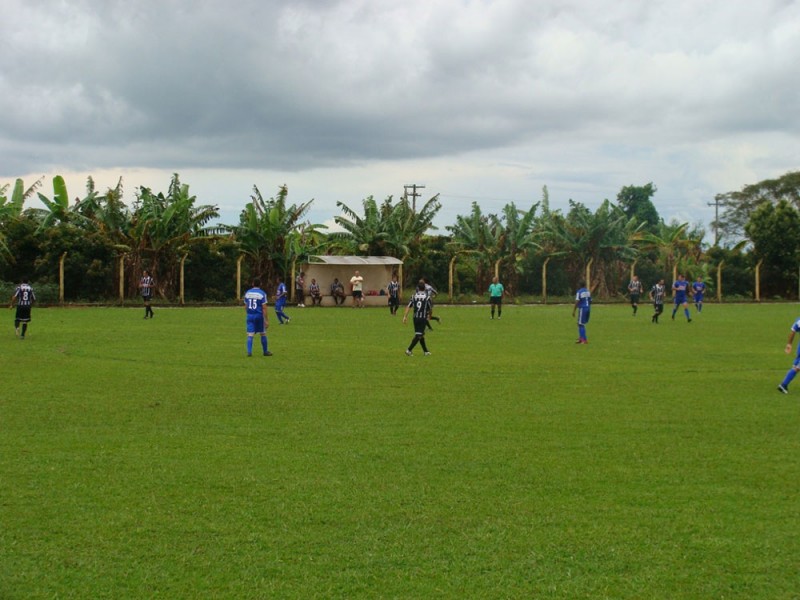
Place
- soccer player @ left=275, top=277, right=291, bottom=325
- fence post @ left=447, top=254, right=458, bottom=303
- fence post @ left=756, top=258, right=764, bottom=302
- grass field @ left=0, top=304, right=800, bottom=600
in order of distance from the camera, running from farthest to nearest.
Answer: fence post @ left=756, top=258, right=764, bottom=302 → fence post @ left=447, top=254, right=458, bottom=303 → soccer player @ left=275, top=277, right=291, bottom=325 → grass field @ left=0, top=304, right=800, bottom=600

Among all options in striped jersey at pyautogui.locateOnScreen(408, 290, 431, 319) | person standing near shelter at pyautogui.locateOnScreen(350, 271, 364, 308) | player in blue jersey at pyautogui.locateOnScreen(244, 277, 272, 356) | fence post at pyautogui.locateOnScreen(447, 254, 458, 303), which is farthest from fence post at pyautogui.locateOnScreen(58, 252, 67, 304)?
striped jersey at pyautogui.locateOnScreen(408, 290, 431, 319)

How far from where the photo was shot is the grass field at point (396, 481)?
5.62 m

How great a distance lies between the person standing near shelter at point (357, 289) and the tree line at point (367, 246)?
3334 millimetres

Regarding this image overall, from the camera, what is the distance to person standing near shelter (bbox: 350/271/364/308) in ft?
132

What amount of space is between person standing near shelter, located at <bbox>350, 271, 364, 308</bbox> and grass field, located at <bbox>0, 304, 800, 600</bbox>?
2389cm

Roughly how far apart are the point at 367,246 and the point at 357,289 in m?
6.44

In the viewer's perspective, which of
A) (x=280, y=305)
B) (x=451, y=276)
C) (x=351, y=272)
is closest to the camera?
(x=280, y=305)

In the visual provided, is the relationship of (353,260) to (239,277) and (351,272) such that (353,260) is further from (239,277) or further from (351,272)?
(239,277)

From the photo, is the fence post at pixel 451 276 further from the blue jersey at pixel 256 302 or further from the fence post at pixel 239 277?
the blue jersey at pixel 256 302

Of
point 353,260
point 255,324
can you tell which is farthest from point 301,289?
point 255,324

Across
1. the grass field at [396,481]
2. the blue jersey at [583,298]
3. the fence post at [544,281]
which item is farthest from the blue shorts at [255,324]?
the fence post at [544,281]

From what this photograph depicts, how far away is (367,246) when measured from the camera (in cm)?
4653

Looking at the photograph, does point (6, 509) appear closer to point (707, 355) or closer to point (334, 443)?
point (334, 443)

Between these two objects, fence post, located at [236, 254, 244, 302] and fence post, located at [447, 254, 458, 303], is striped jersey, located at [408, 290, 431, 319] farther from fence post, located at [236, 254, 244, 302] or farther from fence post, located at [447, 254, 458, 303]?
fence post, located at [447, 254, 458, 303]
